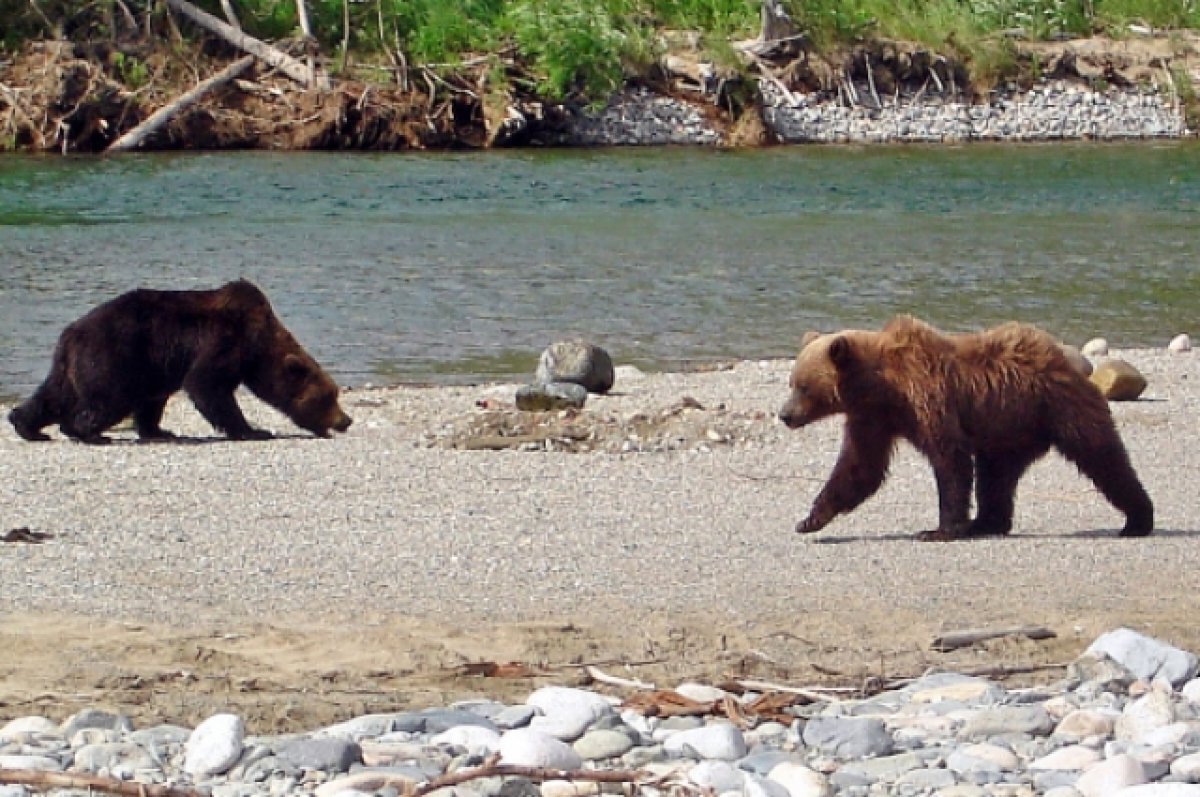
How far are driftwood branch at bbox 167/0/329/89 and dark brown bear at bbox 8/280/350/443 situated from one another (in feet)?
101

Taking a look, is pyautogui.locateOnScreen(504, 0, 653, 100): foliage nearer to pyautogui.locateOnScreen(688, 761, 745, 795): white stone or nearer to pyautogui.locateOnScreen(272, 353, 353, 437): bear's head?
pyautogui.locateOnScreen(272, 353, 353, 437): bear's head

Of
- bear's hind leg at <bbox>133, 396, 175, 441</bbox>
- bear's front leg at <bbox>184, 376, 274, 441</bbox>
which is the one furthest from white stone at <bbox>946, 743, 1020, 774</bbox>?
bear's hind leg at <bbox>133, 396, 175, 441</bbox>

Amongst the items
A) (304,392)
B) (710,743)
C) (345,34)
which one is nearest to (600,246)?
(304,392)

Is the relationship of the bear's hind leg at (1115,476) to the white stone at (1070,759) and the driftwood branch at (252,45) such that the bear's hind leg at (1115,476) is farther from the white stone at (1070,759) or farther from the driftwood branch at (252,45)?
the driftwood branch at (252,45)

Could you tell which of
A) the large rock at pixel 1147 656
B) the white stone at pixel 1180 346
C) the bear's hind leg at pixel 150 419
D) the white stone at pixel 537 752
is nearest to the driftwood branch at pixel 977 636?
the large rock at pixel 1147 656

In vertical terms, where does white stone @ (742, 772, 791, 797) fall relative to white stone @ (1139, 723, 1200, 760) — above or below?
below

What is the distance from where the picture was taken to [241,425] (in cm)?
1145

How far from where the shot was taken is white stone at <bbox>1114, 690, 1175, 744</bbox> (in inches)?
211

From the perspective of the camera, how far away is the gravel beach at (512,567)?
6305 millimetres

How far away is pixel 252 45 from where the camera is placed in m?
42.7

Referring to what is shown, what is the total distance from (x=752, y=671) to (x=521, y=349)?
11255 mm

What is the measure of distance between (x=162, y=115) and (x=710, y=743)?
36.8 m

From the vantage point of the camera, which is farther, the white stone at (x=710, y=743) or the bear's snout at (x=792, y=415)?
the bear's snout at (x=792, y=415)

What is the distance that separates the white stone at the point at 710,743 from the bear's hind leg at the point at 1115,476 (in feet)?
11.3
